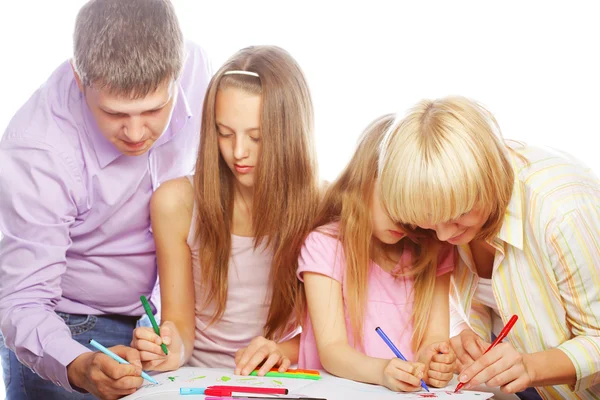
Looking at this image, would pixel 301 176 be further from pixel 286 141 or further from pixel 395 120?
pixel 395 120

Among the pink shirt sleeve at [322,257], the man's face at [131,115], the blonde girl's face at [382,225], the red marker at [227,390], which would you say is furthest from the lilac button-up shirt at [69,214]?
the blonde girl's face at [382,225]

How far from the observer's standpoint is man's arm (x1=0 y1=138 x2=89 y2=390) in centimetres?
174

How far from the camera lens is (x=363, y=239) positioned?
171 cm

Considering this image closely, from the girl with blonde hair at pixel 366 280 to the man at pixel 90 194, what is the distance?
0.39 meters

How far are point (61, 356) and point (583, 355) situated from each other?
1.01m

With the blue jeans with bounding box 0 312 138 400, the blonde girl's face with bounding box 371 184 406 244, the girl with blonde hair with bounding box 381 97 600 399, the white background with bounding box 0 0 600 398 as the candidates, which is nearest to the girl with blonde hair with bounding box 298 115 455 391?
the blonde girl's face with bounding box 371 184 406 244

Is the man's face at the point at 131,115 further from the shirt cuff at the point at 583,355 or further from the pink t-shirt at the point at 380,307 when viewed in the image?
the shirt cuff at the point at 583,355

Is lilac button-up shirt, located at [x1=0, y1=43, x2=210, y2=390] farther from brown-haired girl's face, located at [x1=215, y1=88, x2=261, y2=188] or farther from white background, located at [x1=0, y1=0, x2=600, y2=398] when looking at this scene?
white background, located at [x1=0, y1=0, x2=600, y2=398]

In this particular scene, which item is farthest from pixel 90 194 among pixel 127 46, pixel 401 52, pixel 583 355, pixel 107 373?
pixel 401 52

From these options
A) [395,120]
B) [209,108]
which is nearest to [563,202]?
[395,120]

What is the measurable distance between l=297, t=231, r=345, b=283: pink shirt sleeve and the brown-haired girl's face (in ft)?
0.67

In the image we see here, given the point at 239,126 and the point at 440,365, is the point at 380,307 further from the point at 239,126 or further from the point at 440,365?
the point at 239,126

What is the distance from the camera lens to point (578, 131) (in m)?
2.68

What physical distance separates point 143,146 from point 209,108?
166 mm
